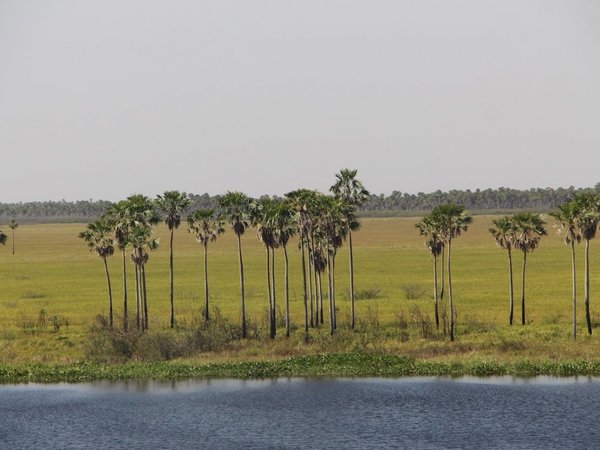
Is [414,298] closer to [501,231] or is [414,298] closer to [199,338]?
[501,231]

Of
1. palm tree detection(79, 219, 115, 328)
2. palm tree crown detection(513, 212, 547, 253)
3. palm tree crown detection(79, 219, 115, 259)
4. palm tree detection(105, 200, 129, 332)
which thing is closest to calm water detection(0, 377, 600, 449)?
palm tree detection(105, 200, 129, 332)

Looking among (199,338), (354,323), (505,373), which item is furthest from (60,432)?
(354,323)

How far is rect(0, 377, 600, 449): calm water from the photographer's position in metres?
51.6

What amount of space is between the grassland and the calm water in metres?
6.19

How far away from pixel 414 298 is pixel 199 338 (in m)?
48.3

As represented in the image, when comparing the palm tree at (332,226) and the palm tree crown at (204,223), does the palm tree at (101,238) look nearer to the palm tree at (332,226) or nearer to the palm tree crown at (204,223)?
the palm tree crown at (204,223)

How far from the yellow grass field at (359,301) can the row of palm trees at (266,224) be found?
4754 mm

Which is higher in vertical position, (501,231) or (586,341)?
(501,231)

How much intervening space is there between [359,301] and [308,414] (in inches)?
2547

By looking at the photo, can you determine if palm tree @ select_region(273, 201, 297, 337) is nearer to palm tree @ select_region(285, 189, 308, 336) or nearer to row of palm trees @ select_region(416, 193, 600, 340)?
palm tree @ select_region(285, 189, 308, 336)

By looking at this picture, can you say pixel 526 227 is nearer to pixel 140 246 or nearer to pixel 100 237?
pixel 140 246

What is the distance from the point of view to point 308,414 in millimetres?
58562

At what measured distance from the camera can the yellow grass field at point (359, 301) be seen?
271ft

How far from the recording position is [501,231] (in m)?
104
